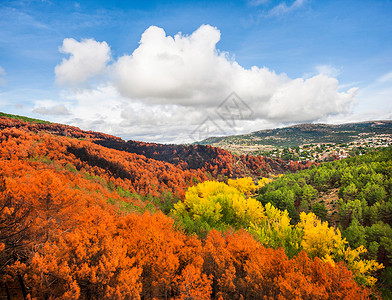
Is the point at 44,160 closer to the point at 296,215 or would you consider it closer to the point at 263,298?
the point at 263,298

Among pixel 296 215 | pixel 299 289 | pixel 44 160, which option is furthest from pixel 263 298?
pixel 44 160

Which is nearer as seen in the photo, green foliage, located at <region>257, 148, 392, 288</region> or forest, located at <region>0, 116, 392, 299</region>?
forest, located at <region>0, 116, 392, 299</region>

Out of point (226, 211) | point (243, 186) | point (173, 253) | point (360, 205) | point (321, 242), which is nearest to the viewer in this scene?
point (173, 253)

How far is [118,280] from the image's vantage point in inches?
680

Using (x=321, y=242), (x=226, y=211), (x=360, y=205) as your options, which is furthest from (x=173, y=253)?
(x=360, y=205)

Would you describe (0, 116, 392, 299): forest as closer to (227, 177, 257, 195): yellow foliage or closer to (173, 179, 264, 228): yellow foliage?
(173, 179, 264, 228): yellow foliage

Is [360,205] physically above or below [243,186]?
above

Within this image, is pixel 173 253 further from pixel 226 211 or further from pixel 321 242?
pixel 226 211

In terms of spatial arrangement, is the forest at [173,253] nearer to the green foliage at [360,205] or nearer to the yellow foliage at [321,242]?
the yellow foliage at [321,242]

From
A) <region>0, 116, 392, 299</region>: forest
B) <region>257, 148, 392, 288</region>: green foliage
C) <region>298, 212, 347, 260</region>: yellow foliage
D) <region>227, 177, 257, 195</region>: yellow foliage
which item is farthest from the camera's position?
<region>227, 177, 257, 195</region>: yellow foliage

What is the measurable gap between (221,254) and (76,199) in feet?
76.8

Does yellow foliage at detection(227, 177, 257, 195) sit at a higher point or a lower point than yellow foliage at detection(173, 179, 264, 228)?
lower

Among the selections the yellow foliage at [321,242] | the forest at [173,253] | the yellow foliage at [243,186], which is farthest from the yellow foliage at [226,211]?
the yellow foliage at [243,186]

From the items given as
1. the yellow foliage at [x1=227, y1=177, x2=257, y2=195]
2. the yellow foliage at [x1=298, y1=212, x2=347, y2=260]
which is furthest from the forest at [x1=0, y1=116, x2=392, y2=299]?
the yellow foliage at [x1=227, y1=177, x2=257, y2=195]
